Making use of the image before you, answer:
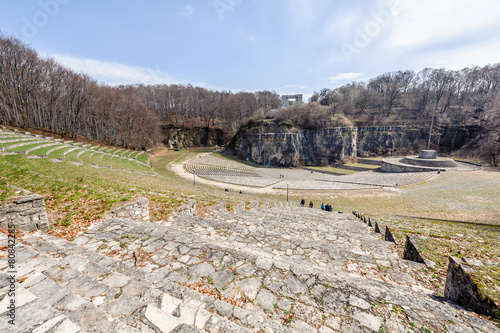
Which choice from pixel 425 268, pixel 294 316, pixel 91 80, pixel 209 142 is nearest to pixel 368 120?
pixel 209 142

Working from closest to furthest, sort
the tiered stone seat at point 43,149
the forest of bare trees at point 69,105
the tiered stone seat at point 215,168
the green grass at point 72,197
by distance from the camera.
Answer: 1. the green grass at point 72,197
2. the tiered stone seat at point 43,149
3. the forest of bare trees at point 69,105
4. the tiered stone seat at point 215,168

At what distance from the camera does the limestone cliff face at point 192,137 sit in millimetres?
61062

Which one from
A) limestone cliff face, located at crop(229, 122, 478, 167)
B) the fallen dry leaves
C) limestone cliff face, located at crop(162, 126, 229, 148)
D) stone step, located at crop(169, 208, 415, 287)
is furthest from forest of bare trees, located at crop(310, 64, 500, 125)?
the fallen dry leaves

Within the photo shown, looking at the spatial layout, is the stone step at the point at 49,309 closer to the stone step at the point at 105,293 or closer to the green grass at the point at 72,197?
the stone step at the point at 105,293

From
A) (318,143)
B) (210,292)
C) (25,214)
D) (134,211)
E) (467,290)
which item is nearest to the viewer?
(467,290)

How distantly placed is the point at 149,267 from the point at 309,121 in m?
50.1

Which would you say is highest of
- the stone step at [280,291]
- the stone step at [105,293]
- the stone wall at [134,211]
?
the stone step at [105,293]

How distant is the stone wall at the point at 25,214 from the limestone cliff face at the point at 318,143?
4290cm

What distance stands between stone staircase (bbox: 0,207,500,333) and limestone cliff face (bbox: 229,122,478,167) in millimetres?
42236

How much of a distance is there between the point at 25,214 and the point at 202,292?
543 centimetres

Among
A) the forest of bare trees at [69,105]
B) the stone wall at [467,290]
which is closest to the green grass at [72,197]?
the stone wall at [467,290]

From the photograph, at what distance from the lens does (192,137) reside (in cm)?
6419

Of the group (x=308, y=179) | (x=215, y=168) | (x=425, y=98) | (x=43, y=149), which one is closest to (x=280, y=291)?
(x=43, y=149)

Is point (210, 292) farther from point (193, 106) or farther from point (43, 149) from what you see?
point (193, 106)
